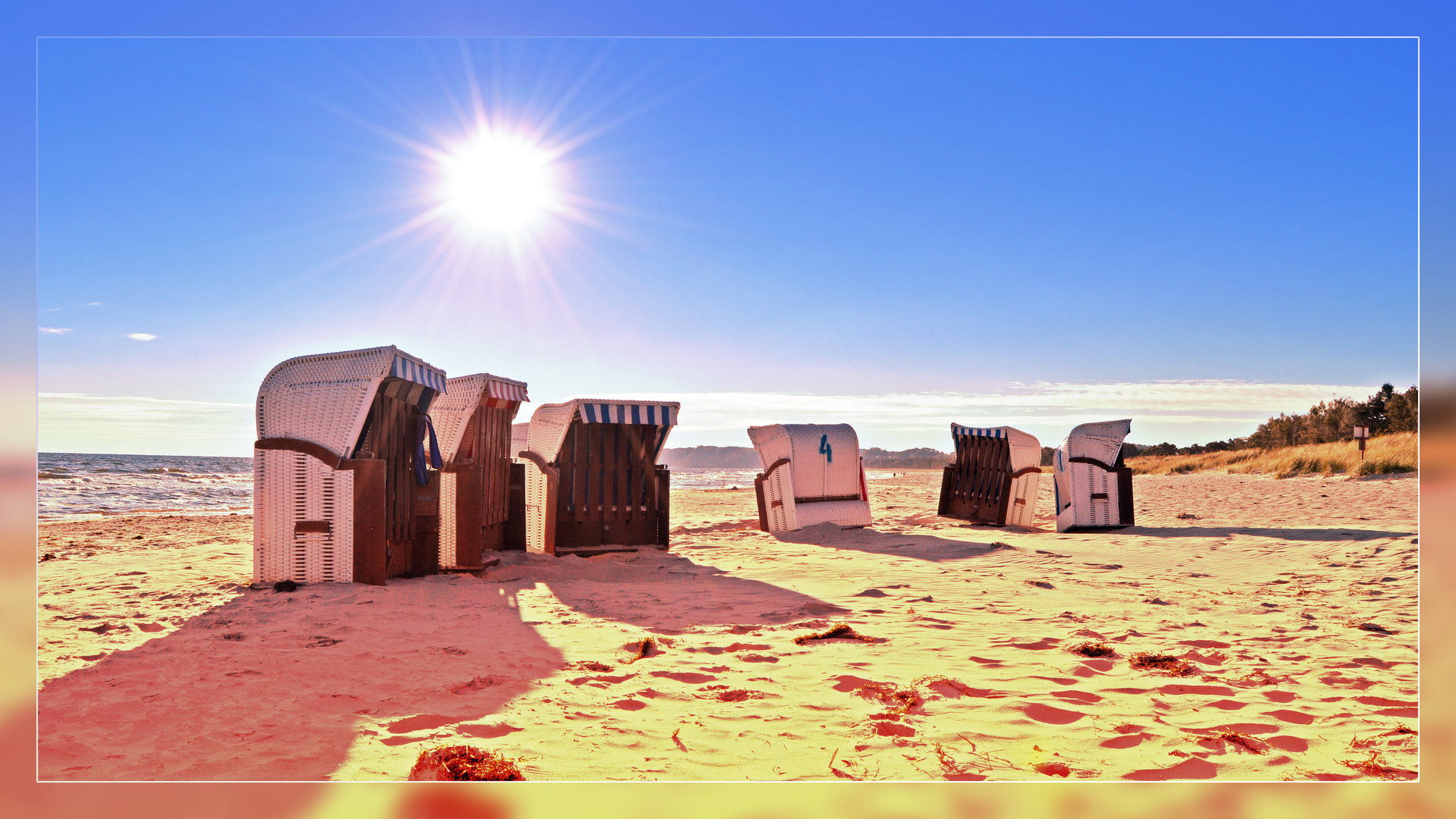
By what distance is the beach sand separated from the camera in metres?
2.88

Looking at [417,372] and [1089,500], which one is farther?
[1089,500]

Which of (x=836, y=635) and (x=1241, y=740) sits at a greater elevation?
(x=1241, y=740)

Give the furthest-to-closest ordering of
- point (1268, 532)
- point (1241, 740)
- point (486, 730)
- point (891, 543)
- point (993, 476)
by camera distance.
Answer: point (993, 476)
point (1268, 532)
point (891, 543)
point (486, 730)
point (1241, 740)

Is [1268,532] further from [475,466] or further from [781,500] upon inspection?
[475,466]

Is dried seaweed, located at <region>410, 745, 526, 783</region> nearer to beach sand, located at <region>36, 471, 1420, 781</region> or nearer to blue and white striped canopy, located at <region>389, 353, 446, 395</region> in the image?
beach sand, located at <region>36, 471, 1420, 781</region>

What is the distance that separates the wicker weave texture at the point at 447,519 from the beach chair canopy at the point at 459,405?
838mm

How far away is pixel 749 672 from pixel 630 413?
6374mm

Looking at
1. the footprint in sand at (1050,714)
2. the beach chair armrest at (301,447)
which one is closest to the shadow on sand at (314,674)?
the beach chair armrest at (301,447)

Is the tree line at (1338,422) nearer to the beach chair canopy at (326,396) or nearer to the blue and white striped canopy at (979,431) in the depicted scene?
the blue and white striped canopy at (979,431)

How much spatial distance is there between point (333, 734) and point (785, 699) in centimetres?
191

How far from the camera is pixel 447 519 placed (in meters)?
8.46

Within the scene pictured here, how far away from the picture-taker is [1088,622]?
5254 millimetres

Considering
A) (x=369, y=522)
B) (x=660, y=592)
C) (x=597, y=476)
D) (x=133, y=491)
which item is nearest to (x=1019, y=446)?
Result: (x=597, y=476)

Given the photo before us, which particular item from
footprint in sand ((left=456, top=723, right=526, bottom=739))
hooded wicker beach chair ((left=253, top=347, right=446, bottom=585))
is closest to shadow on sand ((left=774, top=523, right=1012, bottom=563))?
hooded wicker beach chair ((left=253, top=347, right=446, bottom=585))
